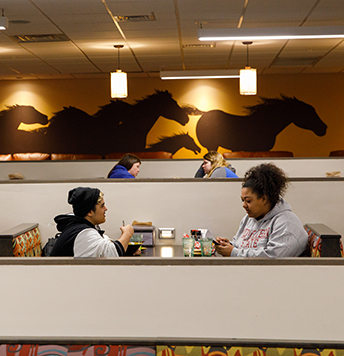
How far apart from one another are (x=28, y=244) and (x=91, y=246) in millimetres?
1245

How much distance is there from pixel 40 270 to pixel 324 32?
4.19 m

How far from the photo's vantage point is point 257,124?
383 inches

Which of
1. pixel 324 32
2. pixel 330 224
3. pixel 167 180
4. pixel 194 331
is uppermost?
pixel 324 32

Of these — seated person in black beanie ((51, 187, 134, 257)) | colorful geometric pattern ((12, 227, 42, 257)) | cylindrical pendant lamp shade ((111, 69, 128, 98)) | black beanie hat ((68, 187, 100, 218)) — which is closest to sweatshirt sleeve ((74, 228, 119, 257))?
seated person in black beanie ((51, 187, 134, 257))

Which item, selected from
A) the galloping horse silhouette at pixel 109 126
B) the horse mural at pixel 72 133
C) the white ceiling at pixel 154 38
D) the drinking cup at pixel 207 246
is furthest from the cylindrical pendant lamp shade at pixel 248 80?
the drinking cup at pixel 207 246

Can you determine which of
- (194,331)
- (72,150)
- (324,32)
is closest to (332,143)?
(324,32)

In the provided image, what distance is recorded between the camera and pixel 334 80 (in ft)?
31.6

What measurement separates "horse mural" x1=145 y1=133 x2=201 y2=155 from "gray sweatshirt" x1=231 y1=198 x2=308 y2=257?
285 inches

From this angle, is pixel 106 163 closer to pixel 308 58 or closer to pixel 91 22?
pixel 91 22

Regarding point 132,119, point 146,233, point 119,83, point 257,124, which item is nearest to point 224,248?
point 146,233

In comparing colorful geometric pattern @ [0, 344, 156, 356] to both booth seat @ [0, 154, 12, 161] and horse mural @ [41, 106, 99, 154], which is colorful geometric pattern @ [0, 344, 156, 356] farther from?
horse mural @ [41, 106, 99, 154]

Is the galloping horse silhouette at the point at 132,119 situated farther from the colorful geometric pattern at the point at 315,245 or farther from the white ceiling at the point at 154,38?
the colorful geometric pattern at the point at 315,245

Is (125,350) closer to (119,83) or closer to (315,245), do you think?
(315,245)

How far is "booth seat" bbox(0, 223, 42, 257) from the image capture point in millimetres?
2893
